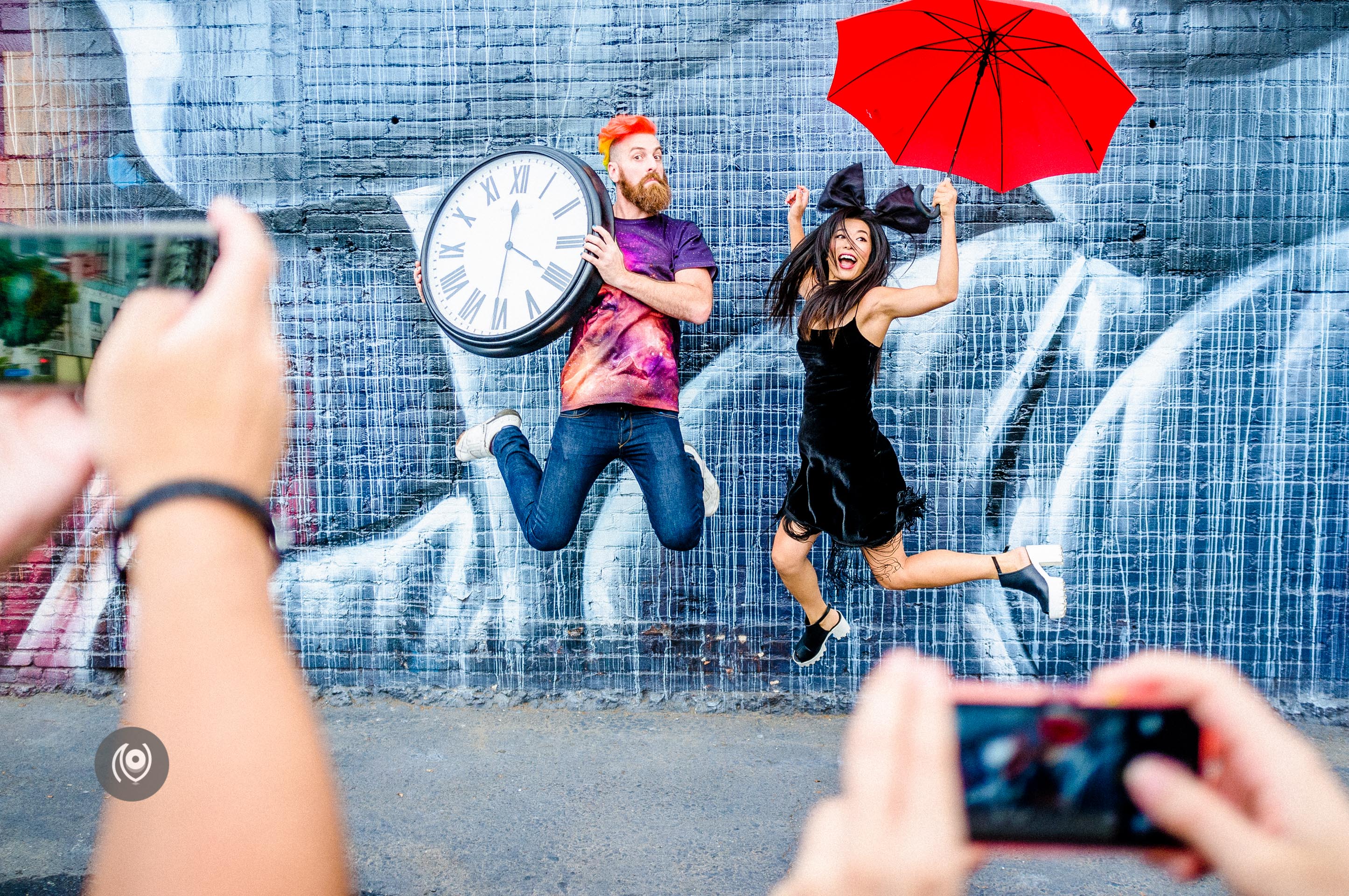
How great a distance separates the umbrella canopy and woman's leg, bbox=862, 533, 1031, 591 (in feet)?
5.27

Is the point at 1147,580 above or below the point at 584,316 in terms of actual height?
below

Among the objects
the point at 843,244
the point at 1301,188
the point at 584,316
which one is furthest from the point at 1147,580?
the point at 584,316

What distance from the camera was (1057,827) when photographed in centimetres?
75

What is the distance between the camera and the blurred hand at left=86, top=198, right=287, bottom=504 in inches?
24.1

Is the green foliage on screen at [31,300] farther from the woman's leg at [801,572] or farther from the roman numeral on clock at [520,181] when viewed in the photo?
the woman's leg at [801,572]

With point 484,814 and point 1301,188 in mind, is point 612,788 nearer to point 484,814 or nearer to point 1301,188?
point 484,814

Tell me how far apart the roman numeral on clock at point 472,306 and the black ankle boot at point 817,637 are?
2.13 metres

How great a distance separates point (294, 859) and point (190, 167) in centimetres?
461

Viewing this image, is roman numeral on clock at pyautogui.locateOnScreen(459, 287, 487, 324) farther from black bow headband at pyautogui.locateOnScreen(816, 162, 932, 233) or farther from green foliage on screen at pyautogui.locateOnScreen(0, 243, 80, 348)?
green foliage on screen at pyautogui.locateOnScreen(0, 243, 80, 348)

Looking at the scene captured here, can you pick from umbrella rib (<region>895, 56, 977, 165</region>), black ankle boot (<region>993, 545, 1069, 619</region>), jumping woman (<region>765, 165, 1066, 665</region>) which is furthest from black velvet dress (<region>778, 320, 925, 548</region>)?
umbrella rib (<region>895, 56, 977, 165</region>)

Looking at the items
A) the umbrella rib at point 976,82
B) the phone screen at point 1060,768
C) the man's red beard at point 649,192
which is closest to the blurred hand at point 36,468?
A: the phone screen at point 1060,768

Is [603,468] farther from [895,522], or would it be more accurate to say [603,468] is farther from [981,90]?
[981,90]

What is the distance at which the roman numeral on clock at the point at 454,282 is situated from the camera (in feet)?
10.4

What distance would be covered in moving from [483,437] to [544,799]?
5.46 feet
